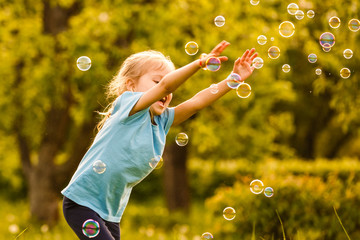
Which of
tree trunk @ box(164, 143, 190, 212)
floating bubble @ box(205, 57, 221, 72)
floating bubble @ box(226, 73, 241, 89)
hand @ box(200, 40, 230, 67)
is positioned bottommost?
tree trunk @ box(164, 143, 190, 212)

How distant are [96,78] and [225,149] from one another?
4.90m

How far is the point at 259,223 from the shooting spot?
5.88 metres

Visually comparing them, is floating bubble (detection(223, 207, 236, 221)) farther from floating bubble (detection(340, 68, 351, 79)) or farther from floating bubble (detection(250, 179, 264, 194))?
floating bubble (detection(340, 68, 351, 79))

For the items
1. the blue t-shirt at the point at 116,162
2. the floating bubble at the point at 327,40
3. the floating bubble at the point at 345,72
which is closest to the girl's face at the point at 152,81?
the blue t-shirt at the point at 116,162


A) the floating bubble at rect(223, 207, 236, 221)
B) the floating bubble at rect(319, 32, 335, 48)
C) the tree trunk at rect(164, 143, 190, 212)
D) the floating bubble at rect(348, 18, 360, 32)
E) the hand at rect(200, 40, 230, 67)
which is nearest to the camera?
the hand at rect(200, 40, 230, 67)

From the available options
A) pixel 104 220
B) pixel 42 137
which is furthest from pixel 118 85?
pixel 42 137

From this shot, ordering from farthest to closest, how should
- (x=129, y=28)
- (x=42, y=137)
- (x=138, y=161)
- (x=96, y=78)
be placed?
(x=42, y=137)
(x=129, y=28)
(x=96, y=78)
(x=138, y=161)

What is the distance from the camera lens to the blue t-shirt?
2.88 meters

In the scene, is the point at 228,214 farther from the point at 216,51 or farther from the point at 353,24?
the point at 353,24

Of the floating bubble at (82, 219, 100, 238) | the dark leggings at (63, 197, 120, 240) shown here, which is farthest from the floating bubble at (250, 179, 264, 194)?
the floating bubble at (82, 219, 100, 238)

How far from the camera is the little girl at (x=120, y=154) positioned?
2820mm

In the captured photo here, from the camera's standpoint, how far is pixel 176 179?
1070 centimetres

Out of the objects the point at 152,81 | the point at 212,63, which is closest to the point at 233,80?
the point at 212,63

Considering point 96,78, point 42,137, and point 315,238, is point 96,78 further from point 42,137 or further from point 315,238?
point 315,238
